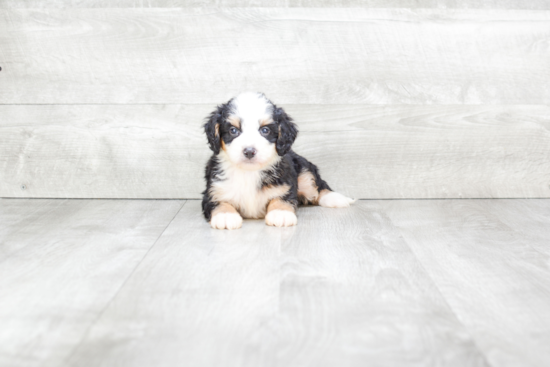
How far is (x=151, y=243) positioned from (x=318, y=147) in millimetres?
1199

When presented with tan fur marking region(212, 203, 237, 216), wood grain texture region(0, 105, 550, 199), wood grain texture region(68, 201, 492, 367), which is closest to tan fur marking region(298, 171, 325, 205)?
wood grain texture region(0, 105, 550, 199)

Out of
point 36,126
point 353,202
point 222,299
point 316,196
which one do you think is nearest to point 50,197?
point 36,126

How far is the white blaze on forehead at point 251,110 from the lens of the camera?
2.31 meters

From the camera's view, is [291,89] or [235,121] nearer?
[235,121]

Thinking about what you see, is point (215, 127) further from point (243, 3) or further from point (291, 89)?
point (243, 3)

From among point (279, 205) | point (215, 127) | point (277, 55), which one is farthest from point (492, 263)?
point (277, 55)

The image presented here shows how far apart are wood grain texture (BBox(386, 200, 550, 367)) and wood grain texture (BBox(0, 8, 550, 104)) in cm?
65

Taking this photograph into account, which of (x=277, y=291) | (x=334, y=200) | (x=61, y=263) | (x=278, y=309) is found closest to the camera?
(x=278, y=309)

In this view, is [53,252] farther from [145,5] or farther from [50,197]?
[145,5]

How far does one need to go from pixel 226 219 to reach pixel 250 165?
0.84 ft

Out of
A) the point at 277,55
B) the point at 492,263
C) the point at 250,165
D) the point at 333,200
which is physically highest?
the point at 277,55

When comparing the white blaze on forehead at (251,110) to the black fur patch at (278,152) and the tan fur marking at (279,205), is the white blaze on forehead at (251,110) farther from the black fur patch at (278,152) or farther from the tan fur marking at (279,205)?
the tan fur marking at (279,205)

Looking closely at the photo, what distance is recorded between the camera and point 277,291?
161cm

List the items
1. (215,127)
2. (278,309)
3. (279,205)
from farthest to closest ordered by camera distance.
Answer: (279,205), (215,127), (278,309)
